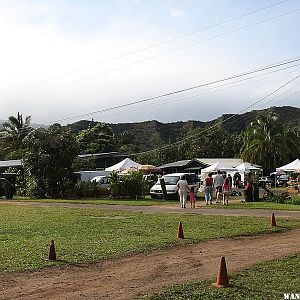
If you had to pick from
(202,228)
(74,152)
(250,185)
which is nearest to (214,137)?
(74,152)

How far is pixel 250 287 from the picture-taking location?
8.65m

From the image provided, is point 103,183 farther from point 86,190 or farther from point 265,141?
point 265,141

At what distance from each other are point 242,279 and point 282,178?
55.7 metres

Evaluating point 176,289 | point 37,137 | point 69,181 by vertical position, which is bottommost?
point 176,289

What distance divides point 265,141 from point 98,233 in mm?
50415

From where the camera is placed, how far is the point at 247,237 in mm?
15266

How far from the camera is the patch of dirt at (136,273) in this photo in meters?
8.69

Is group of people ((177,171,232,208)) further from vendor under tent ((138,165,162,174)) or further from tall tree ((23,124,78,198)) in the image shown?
vendor under tent ((138,165,162,174))

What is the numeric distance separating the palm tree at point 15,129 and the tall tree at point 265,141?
101 ft

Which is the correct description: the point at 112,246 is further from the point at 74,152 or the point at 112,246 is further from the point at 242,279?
the point at 74,152

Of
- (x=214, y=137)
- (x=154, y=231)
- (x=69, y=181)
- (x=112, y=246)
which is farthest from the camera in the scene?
(x=214, y=137)

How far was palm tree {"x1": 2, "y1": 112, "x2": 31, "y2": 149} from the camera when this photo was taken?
74938 mm

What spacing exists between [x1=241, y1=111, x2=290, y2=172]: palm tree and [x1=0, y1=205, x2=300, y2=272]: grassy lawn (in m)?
43.6

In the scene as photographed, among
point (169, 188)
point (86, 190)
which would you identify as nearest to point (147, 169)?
point (86, 190)
